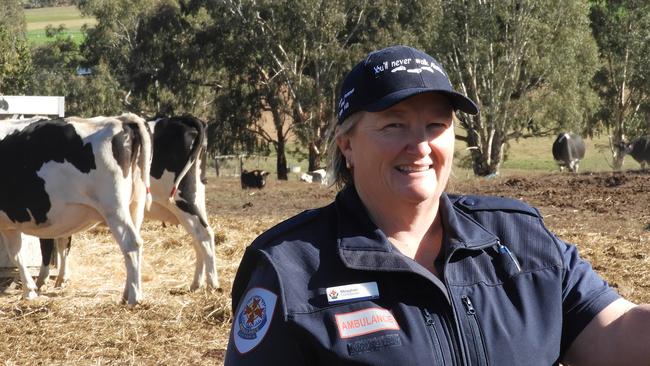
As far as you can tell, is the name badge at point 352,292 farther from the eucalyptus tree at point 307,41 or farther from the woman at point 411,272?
the eucalyptus tree at point 307,41

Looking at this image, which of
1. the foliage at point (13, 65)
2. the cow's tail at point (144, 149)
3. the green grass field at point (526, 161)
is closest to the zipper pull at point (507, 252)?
the cow's tail at point (144, 149)

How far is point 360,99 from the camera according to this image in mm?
2670

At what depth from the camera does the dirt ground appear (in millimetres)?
7137

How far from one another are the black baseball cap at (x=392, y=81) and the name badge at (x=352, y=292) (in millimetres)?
434

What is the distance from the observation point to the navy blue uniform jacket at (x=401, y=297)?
8.02 ft

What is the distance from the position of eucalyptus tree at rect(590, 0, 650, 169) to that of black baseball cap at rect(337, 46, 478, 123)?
132ft

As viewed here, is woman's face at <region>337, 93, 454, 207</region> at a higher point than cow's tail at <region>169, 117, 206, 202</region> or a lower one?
higher

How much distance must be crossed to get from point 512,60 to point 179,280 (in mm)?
28891

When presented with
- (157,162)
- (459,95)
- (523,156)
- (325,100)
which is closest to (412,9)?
(325,100)

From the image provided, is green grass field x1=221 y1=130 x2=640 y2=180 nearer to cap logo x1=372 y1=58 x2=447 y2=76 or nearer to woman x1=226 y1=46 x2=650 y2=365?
woman x1=226 y1=46 x2=650 y2=365

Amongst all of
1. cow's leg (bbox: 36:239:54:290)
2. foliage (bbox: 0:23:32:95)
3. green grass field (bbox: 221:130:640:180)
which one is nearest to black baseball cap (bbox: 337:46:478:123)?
cow's leg (bbox: 36:239:54:290)

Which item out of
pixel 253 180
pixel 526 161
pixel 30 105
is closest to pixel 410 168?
pixel 30 105

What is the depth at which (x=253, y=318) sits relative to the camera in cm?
247

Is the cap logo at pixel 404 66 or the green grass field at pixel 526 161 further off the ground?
the cap logo at pixel 404 66
